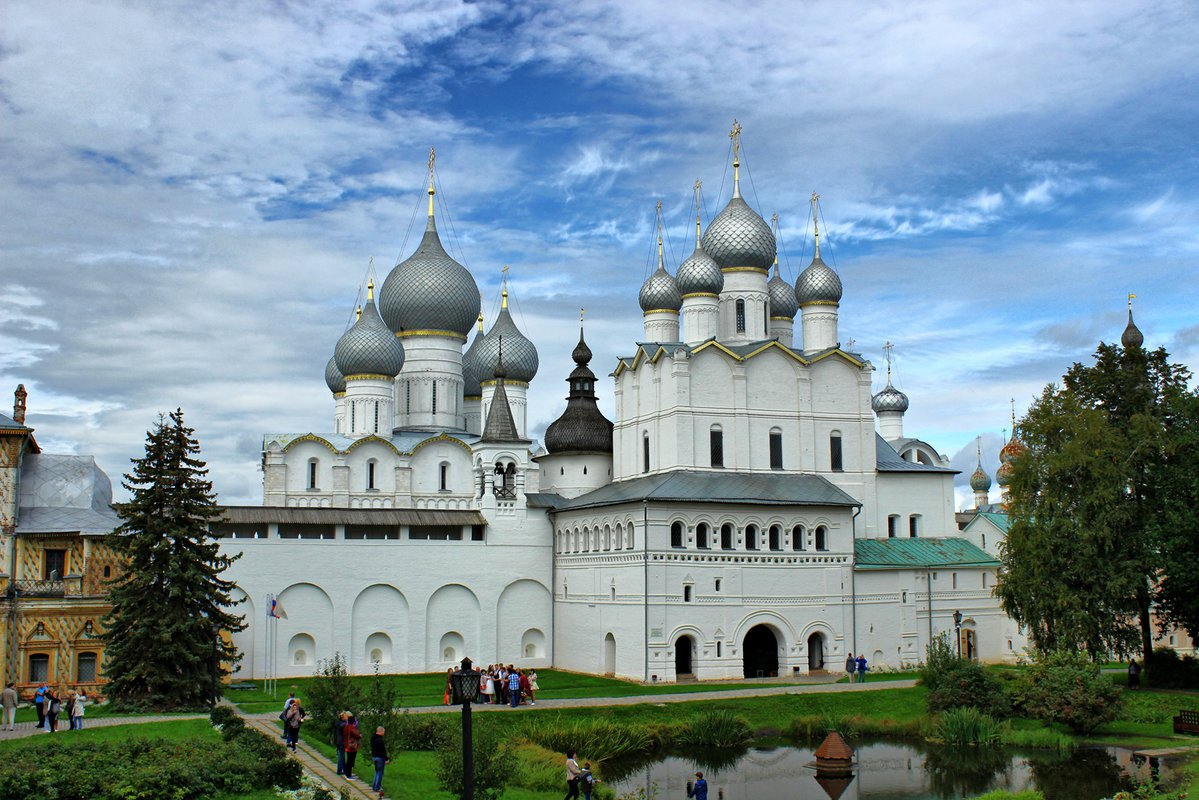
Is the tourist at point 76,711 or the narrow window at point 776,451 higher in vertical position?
the narrow window at point 776,451

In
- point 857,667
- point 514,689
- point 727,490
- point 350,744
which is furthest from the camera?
point 727,490

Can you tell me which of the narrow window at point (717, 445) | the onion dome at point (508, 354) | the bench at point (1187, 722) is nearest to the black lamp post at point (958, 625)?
the narrow window at point (717, 445)

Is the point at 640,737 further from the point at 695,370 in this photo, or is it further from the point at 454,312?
the point at 454,312

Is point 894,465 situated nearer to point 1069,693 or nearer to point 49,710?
point 1069,693

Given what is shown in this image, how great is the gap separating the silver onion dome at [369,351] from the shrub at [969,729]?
25.3m

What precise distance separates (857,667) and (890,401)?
18.5 meters

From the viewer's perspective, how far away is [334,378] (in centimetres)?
5000

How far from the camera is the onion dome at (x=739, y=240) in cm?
4306

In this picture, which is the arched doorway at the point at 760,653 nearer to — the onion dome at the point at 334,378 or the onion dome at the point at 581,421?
the onion dome at the point at 581,421

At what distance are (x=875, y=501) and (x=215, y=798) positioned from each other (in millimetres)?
28360

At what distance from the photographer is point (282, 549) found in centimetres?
3891

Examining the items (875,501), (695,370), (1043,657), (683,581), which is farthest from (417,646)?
(1043,657)

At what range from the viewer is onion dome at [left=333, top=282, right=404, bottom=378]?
151 feet

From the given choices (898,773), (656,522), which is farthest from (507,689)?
(898,773)
